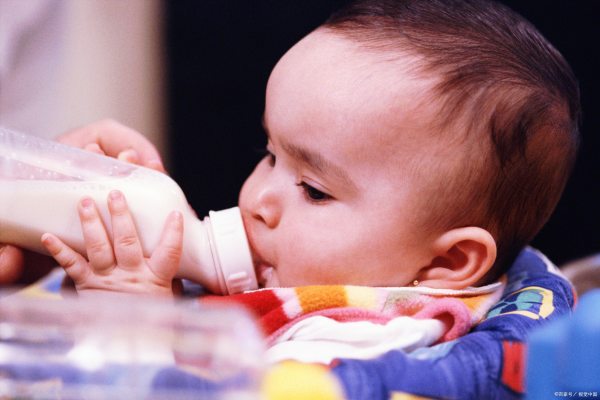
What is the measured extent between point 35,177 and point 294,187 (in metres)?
0.25

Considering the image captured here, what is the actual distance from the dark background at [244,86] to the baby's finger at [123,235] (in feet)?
2.48

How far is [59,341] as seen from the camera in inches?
18.9

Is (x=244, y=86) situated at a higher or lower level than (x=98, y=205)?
lower

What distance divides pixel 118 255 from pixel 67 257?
0.05 metres

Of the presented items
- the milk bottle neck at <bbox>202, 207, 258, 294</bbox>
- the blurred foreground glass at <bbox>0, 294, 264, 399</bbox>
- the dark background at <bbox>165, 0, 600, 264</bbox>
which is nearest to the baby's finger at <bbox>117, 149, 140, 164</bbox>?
the milk bottle neck at <bbox>202, 207, 258, 294</bbox>

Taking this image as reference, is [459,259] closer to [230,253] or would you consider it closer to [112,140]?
[230,253]

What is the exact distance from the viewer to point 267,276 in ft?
2.61

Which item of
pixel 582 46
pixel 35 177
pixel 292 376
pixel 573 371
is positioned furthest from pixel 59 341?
pixel 582 46

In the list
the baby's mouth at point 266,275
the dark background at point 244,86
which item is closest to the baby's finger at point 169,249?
the baby's mouth at point 266,275

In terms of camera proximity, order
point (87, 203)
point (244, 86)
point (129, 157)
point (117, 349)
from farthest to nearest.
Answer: point (244, 86) < point (129, 157) < point (87, 203) < point (117, 349)

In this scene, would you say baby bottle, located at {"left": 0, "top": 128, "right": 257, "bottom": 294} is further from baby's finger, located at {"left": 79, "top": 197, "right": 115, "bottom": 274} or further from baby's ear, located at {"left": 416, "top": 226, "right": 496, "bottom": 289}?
baby's ear, located at {"left": 416, "top": 226, "right": 496, "bottom": 289}

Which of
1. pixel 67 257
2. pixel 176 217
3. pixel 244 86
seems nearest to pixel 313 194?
pixel 176 217

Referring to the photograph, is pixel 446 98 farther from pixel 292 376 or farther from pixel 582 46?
pixel 582 46

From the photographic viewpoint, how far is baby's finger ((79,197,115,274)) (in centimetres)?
70
